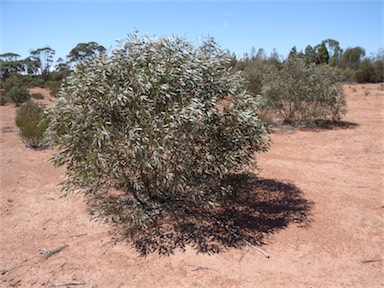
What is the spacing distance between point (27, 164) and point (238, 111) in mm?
5756

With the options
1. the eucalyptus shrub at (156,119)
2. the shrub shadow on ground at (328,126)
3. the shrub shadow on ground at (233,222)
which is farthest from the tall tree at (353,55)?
the eucalyptus shrub at (156,119)

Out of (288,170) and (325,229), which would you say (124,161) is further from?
(288,170)

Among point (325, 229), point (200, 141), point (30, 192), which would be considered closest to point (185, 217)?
point (200, 141)

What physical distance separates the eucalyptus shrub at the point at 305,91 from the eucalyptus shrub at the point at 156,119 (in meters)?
7.51

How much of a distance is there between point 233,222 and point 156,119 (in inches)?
82.9

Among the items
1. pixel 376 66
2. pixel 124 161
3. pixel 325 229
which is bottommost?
pixel 325 229

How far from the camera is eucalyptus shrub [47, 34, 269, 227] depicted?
153 inches

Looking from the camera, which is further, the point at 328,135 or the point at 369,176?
the point at 328,135

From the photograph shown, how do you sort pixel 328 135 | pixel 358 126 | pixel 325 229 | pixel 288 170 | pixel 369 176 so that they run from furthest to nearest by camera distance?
1. pixel 358 126
2. pixel 328 135
3. pixel 288 170
4. pixel 369 176
5. pixel 325 229

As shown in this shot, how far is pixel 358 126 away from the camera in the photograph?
11.4 metres

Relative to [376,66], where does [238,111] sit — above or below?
below

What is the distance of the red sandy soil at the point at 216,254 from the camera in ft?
12.0

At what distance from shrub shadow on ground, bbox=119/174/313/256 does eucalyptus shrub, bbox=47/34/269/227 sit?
1.19 feet

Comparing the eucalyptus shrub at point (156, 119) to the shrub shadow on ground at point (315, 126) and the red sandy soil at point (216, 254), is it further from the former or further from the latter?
the shrub shadow on ground at point (315, 126)
